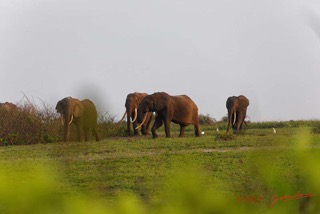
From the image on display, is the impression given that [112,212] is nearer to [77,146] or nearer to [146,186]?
[77,146]

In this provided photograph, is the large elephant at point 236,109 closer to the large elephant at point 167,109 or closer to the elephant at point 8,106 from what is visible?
the large elephant at point 167,109

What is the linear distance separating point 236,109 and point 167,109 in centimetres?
331

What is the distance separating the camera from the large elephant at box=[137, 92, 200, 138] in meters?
19.2

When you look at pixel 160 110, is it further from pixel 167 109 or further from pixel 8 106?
pixel 8 106

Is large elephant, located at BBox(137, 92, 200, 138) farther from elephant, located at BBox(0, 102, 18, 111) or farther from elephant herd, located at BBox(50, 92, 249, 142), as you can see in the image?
elephant, located at BBox(0, 102, 18, 111)

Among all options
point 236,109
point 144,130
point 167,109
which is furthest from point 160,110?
point 236,109

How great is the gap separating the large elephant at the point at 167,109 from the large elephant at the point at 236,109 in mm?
1200

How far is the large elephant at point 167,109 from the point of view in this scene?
62.8 feet

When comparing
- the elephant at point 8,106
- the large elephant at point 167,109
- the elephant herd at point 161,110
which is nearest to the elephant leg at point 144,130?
the elephant herd at point 161,110

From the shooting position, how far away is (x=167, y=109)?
19344 mm

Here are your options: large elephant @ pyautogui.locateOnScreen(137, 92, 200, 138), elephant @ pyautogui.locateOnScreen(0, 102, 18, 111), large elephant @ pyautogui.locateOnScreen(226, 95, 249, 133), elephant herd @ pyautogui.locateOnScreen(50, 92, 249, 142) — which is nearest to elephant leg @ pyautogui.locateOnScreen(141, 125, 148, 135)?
elephant herd @ pyautogui.locateOnScreen(50, 92, 249, 142)

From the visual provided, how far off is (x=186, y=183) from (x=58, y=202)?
0.24m

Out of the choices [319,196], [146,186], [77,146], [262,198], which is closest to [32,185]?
[77,146]

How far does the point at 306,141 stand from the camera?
1.52m
